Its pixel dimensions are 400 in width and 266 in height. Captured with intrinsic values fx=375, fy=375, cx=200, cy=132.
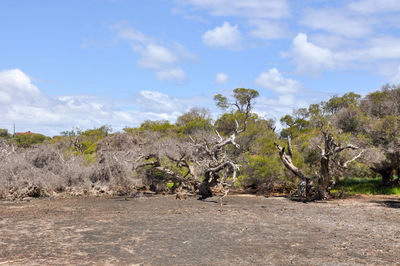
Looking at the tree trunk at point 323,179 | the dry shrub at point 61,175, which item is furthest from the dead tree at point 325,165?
the dry shrub at point 61,175

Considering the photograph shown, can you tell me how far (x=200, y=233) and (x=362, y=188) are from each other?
13.2 m

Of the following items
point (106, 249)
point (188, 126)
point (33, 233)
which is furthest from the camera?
point (188, 126)

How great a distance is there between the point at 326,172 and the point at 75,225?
1120cm

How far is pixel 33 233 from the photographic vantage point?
1002 cm

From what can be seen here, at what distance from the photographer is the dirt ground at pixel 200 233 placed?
7758 mm

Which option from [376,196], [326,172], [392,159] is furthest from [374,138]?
[326,172]

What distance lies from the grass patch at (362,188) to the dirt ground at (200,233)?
351 centimetres

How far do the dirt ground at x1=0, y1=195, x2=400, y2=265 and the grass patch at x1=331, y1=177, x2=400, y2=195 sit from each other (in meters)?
3.51

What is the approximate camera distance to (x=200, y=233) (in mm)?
10055

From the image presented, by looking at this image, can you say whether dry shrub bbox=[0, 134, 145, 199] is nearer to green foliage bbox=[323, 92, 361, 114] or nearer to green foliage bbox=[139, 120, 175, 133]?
green foliage bbox=[139, 120, 175, 133]

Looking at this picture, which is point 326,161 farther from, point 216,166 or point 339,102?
point 339,102

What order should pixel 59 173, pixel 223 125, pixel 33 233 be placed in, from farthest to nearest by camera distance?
pixel 223 125 < pixel 59 173 < pixel 33 233

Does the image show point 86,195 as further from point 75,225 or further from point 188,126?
point 188,126

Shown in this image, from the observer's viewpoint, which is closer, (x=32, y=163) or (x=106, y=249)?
(x=106, y=249)
